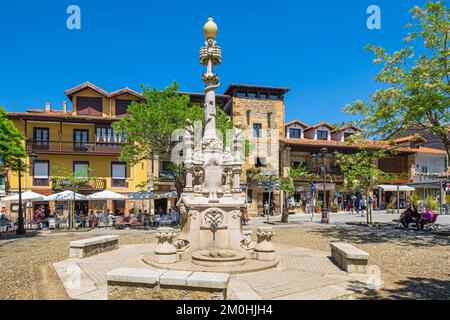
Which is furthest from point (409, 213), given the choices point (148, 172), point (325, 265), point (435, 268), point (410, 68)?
point (148, 172)

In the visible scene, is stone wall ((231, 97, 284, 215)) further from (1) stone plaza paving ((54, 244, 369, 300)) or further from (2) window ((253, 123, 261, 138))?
(1) stone plaza paving ((54, 244, 369, 300))

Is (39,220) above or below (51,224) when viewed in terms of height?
above

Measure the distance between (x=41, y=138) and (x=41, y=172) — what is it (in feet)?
10.6

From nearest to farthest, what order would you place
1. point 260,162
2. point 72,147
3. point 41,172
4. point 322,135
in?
point 41,172 → point 72,147 → point 260,162 → point 322,135

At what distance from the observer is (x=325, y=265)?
8.91 meters

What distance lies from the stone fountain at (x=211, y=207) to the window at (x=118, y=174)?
2130cm

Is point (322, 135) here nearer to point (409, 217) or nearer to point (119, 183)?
point (409, 217)

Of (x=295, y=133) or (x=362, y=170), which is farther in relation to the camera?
(x=295, y=133)

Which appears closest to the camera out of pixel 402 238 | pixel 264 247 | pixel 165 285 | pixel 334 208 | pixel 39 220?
pixel 165 285

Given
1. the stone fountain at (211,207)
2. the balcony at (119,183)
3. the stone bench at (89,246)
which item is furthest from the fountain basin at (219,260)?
the balcony at (119,183)

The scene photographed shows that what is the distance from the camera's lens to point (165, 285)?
5207 millimetres

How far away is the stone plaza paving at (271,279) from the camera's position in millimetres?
6277

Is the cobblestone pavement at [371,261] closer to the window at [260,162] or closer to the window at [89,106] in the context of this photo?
the window at [260,162]

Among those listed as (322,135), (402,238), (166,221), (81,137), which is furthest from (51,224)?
(322,135)
